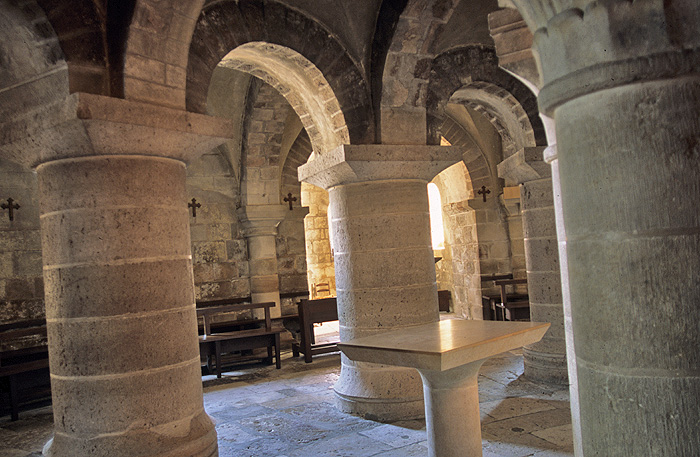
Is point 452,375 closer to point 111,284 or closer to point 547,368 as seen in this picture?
point 111,284

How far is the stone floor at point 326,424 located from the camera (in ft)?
12.1

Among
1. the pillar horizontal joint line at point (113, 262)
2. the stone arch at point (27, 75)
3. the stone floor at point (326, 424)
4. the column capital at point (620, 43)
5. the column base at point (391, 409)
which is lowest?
the stone floor at point (326, 424)

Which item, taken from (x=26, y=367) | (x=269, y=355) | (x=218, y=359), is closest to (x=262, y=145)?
(x=269, y=355)

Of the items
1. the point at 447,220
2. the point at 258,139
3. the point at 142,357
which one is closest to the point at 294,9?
the point at 142,357

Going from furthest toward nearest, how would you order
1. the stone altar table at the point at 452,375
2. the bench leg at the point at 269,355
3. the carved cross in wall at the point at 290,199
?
the carved cross in wall at the point at 290,199 → the bench leg at the point at 269,355 → the stone altar table at the point at 452,375

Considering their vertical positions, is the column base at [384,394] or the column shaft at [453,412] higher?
the column shaft at [453,412]

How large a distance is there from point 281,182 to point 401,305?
4246 millimetres

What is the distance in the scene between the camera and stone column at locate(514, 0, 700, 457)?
1.38 metres

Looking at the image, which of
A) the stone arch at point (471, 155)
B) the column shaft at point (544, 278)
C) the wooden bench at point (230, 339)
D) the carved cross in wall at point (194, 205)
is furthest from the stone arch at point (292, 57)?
the stone arch at point (471, 155)

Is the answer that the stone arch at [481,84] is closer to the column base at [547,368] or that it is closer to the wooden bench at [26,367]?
the column base at [547,368]

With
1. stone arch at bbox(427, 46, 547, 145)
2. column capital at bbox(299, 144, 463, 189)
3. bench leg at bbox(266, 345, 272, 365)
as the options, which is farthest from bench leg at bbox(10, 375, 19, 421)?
stone arch at bbox(427, 46, 547, 145)

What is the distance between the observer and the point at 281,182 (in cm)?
829

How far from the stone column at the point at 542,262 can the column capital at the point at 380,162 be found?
1.08m

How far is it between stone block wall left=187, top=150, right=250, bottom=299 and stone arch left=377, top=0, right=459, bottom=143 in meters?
3.92
